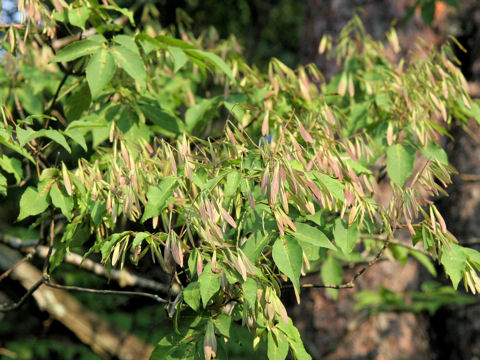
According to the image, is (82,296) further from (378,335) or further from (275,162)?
(275,162)

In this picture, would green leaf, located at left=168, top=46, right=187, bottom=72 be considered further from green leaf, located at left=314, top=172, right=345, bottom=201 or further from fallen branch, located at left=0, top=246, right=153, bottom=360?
fallen branch, located at left=0, top=246, right=153, bottom=360

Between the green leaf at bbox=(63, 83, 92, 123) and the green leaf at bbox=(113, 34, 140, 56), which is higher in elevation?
the green leaf at bbox=(113, 34, 140, 56)

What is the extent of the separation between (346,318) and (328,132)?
1913mm

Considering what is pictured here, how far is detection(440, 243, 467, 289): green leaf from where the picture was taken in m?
1.37

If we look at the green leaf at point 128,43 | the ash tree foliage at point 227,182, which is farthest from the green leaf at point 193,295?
the green leaf at point 128,43

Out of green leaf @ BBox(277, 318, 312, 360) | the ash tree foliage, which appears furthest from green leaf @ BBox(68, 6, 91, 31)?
green leaf @ BBox(277, 318, 312, 360)

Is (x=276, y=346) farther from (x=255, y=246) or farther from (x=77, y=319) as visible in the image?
(x=77, y=319)

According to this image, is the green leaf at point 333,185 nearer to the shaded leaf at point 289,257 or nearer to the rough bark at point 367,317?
the shaded leaf at point 289,257

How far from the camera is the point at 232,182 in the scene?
1.33 m

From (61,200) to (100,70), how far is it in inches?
16.5

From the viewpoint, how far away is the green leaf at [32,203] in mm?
1486

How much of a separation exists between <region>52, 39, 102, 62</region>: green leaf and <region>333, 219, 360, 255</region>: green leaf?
0.94 metres

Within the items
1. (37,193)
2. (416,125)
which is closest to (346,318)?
(416,125)

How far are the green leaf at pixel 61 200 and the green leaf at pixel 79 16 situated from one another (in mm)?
551
